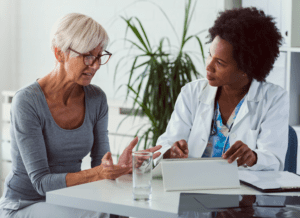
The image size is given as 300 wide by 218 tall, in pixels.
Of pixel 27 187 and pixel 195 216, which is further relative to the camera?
pixel 27 187

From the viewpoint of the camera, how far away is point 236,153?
136 centimetres

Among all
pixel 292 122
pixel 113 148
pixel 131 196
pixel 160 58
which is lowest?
pixel 113 148

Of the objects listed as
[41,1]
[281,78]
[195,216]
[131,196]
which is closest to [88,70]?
[131,196]

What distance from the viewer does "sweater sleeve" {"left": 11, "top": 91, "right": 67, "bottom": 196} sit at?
154 centimetres

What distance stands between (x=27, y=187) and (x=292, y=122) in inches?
73.3

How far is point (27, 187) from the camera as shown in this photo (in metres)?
1.67

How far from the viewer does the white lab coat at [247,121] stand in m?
1.70

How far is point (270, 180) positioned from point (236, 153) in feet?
0.48

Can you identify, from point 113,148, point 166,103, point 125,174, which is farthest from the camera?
point 113,148

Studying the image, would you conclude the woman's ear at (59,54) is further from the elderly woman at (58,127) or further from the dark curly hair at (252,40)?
the dark curly hair at (252,40)

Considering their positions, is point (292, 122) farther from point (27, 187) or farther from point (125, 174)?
point (27, 187)

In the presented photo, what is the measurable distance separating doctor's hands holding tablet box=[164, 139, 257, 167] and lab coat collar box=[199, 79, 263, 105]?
0.37 meters

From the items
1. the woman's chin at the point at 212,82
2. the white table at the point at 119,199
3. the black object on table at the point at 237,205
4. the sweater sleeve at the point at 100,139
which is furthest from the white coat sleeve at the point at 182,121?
the black object on table at the point at 237,205

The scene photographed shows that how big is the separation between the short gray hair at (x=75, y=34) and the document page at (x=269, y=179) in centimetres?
81
